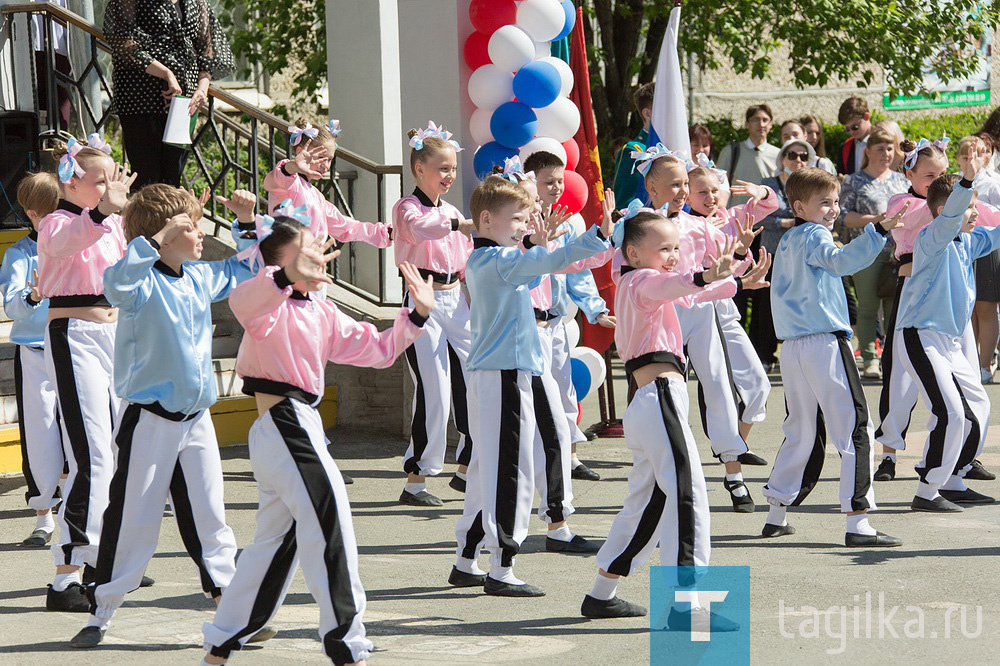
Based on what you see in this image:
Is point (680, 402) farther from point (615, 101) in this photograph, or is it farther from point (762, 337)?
point (615, 101)

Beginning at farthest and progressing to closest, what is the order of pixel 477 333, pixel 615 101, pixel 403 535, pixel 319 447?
pixel 615 101, pixel 403 535, pixel 477 333, pixel 319 447

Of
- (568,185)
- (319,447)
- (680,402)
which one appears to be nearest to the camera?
(319,447)

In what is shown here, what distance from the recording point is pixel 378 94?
35.9ft

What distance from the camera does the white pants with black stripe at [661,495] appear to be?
534 cm

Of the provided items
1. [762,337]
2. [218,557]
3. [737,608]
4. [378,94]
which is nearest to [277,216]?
[218,557]

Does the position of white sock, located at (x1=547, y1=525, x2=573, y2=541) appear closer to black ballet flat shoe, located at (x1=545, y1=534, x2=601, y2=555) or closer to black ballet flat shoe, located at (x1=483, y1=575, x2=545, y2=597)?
black ballet flat shoe, located at (x1=545, y1=534, x2=601, y2=555)

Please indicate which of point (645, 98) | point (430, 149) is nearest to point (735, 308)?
point (430, 149)

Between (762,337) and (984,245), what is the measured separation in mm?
4297

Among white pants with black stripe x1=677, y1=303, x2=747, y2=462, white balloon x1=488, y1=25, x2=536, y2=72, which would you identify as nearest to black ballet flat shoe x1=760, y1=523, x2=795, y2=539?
white pants with black stripe x1=677, y1=303, x2=747, y2=462

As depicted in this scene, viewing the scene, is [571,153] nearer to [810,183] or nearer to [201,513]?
[810,183]

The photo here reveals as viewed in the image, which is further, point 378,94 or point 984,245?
point 378,94

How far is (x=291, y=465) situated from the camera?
465 cm

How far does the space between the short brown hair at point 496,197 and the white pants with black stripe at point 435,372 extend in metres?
1.86

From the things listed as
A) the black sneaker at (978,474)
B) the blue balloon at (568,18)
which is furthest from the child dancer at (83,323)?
the black sneaker at (978,474)
